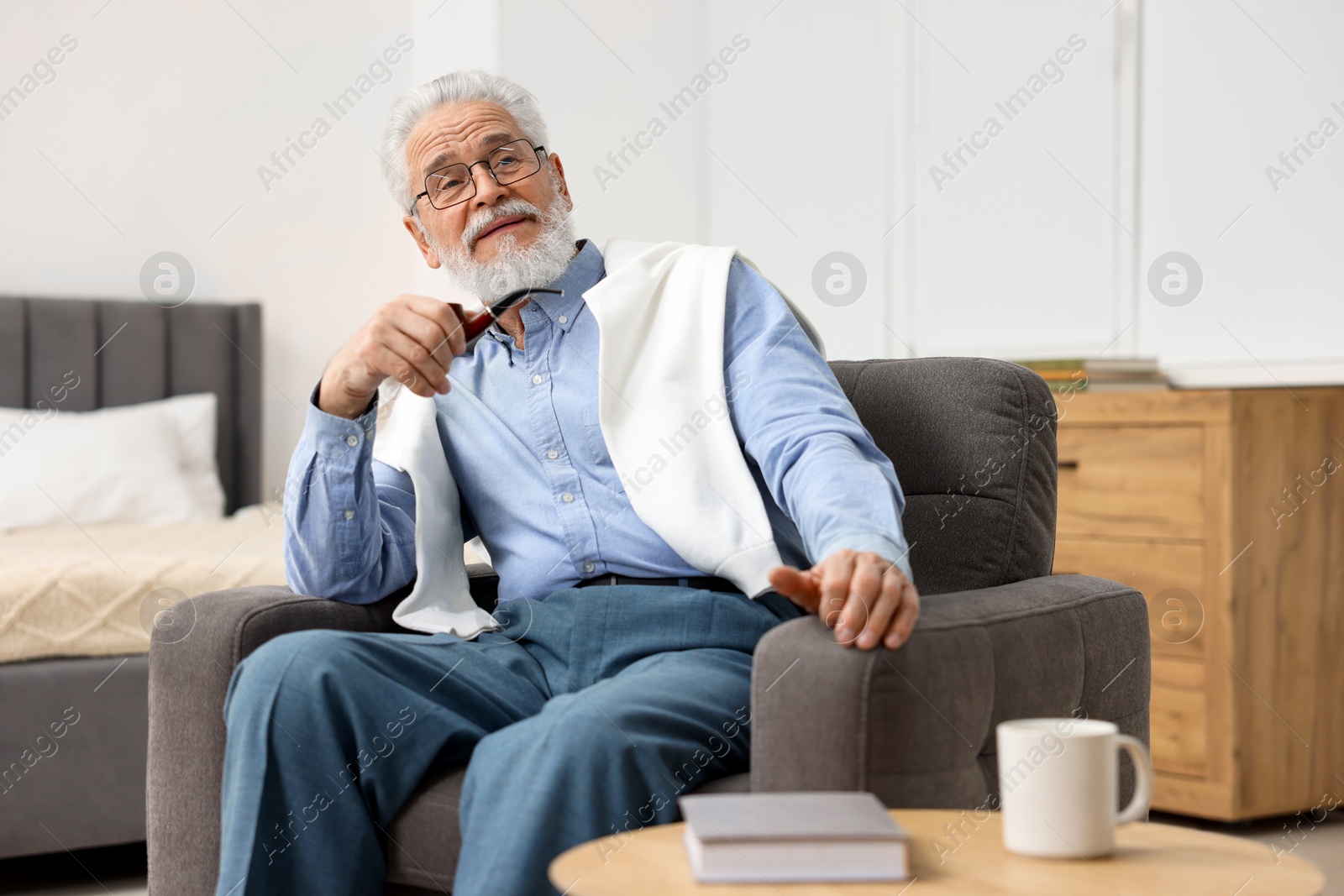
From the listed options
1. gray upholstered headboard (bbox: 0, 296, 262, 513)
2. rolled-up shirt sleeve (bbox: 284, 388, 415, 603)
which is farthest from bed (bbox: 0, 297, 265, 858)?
gray upholstered headboard (bbox: 0, 296, 262, 513)

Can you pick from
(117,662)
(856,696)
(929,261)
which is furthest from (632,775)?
(929,261)

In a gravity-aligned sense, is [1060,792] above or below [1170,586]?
above

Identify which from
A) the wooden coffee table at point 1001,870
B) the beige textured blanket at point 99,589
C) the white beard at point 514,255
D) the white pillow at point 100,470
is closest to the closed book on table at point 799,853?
the wooden coffee table at point 1001,870

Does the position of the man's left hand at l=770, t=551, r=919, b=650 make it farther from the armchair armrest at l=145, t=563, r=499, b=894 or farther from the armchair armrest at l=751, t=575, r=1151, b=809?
the armchair armrest at l=145, t=563, r=499, b=894

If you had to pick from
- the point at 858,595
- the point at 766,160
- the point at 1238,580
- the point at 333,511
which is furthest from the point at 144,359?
the point at 858,595

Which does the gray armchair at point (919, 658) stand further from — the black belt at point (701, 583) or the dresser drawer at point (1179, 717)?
the dresser drawer at point (1179, 717)

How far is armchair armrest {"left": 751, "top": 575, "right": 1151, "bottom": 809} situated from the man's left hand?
0.04 feet

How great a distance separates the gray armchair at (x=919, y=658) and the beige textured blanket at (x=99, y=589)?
698mm

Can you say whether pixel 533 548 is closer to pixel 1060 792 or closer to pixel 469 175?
pixel 469 175

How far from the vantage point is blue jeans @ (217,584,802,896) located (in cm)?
106

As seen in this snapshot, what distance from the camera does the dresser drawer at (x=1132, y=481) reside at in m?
2.45

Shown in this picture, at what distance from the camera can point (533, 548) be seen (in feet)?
5.07

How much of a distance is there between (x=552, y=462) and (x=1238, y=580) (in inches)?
59.3

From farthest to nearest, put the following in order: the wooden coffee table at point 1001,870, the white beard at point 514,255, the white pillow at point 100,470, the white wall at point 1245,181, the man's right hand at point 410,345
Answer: the white pillow at point 100,470 → the white wall at point 1245,181 → the white beard at point 514,255 → the man's right hand at point 410,345 → the wooden coffee table at point 1001,870
